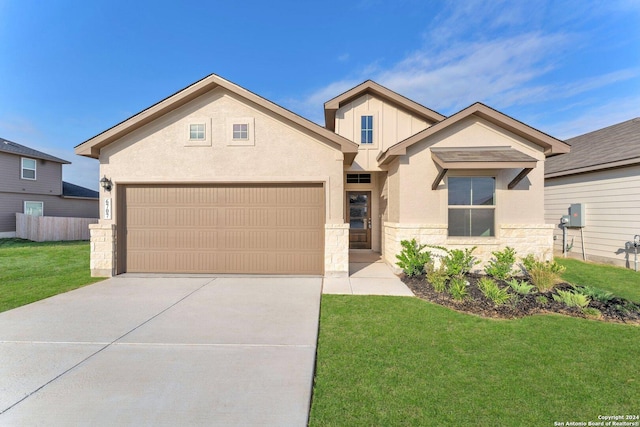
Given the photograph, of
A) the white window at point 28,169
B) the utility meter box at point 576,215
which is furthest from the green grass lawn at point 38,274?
the utility meter box at point 576,215

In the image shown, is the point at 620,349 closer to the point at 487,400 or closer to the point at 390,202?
the point at 487,400

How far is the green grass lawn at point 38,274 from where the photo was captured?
6035 mm

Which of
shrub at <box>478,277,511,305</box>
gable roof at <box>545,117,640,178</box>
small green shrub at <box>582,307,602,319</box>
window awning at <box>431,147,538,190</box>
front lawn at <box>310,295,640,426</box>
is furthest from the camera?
gable roof at <box>545,117,640,178</box>

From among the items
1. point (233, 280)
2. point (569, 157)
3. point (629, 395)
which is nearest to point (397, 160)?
point (233, 280)

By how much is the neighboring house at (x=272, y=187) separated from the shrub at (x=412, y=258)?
0.31 meters

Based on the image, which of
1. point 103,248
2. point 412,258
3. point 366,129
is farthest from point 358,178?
point 103,248

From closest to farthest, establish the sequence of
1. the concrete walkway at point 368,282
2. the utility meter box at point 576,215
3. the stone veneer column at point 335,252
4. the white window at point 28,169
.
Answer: the concrete walkway at point 368,282
the stone veneer column at point 335,252
the utility meter box at point 576,215
the white window at point 28,169

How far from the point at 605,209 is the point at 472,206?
5.45 metres

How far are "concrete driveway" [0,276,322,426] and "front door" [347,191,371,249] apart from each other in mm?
6121

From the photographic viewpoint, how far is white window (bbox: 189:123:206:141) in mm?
7512

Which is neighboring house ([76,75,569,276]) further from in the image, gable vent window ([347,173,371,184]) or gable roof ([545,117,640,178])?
gable roof ([545,117,640,178])

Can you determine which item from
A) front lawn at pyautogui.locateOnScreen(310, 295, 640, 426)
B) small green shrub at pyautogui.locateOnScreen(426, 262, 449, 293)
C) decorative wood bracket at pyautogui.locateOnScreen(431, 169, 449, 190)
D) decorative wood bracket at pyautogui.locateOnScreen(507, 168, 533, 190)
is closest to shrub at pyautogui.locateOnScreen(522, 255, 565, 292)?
front lawn at pyautogui.locateOnScreen(310, 295, 640, 426)

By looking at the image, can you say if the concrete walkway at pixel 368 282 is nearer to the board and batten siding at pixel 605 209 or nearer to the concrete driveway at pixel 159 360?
the concrete driveway at pixel 159 360

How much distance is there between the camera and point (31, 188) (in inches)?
741
